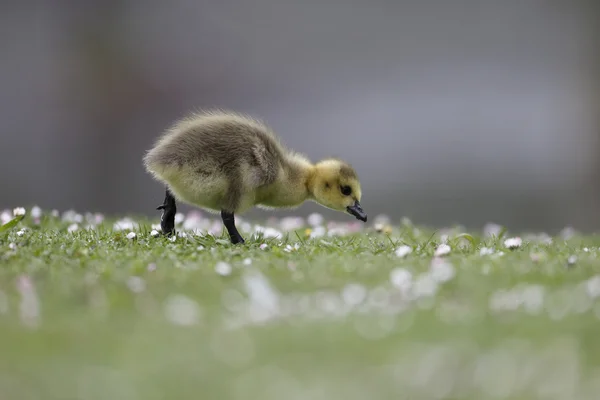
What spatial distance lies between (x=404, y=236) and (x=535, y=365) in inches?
115

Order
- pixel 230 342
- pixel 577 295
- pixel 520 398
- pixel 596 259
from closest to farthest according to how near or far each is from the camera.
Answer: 1. pixel 520 398
2. pixel 230 342
3. pixel 577 295
4. pixel 596 259

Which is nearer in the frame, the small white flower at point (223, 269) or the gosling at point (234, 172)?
the small white flower at point (223, 269)

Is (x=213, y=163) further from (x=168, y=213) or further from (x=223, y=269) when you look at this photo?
(x=223, y=269)

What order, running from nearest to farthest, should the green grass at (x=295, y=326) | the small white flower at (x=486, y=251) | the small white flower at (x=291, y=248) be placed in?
1. the green grass at (x=295, y=326)
2. the small white flower at (x=486, y=251)
3. the small white flower at (x=291, y=248)

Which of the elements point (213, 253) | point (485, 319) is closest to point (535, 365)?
point (485, 319)

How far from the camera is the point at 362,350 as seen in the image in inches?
73.8

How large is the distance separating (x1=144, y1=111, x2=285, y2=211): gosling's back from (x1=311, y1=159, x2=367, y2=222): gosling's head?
15.8 inches

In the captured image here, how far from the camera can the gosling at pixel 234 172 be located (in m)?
3.87

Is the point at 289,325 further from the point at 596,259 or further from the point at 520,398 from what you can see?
the point at 596,259

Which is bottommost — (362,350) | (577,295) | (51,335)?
(51,335)

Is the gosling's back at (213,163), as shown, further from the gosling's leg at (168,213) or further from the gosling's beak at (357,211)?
the gosling's beak at (357,211)

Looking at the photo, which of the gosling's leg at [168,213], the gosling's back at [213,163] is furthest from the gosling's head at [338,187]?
the gosling's leg at [168,213]

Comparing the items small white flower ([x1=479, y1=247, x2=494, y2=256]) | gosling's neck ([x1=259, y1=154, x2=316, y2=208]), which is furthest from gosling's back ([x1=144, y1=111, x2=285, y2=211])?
small white flower ([x1=479, y1=247, x2=494, y2=256])

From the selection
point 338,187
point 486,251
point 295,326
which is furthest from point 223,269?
point 338,187
